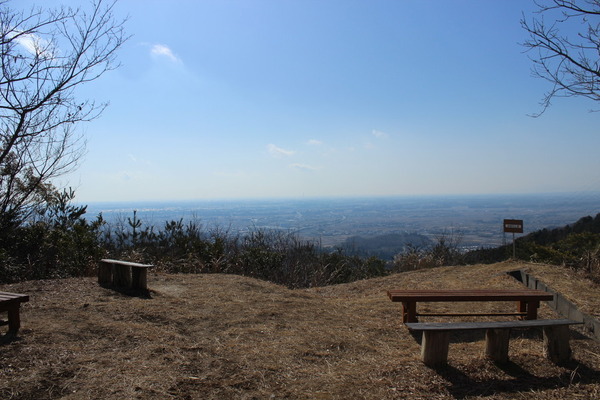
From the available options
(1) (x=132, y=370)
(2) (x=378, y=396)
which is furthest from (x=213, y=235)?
(2) (x=378, y=396)

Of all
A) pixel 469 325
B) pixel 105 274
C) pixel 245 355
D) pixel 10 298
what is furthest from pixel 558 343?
pixel 105 274

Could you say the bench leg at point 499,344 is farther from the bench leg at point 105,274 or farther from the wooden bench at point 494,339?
the bench leg at point 105,274

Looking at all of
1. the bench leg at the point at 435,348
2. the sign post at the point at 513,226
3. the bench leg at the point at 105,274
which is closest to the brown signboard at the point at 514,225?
the sign post at the point at 513,226

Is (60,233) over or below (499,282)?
over

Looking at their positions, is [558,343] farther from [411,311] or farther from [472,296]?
[411,311]

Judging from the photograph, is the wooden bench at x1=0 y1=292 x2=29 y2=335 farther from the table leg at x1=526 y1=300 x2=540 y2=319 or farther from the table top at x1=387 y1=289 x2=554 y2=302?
the table leg at x1=526 y1=300 x2=540 y2=319

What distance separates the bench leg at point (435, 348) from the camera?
3328 millimetres

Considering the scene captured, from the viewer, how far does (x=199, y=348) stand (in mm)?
3732

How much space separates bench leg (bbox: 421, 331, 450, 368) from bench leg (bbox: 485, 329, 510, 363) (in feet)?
1.52

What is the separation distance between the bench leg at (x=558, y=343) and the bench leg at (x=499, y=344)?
43 centimetres

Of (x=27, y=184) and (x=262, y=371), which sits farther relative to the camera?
(x=27, y=184)

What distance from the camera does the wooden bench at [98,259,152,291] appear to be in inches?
237

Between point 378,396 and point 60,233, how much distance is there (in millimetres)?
7362

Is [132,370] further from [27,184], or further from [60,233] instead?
[60,233]
